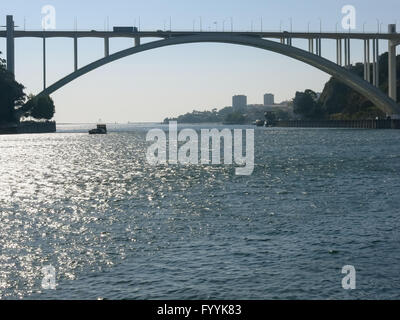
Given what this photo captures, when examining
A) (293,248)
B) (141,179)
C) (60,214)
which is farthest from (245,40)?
(293,248)

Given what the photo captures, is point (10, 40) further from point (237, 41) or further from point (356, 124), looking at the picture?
point (356, 124)

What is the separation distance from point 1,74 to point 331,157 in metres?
72.1

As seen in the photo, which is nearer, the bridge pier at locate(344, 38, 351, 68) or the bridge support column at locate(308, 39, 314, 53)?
the bridge pier at locate(344, 38, 351, 68)

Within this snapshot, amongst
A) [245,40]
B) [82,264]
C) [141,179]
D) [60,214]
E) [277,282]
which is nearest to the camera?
[277,282]

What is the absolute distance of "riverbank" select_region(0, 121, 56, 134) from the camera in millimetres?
122012

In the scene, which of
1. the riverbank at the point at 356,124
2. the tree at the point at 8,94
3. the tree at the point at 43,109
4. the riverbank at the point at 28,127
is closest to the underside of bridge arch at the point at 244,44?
the tree at the point at 8,94

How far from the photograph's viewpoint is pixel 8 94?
363ft

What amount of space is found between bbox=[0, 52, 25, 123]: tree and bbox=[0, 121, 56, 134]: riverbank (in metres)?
2.48

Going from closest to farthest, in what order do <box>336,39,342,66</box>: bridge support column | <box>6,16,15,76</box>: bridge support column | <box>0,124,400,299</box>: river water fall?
<box>0,124,400,299</box>: river water → <box>6,16,15,76</box>: bridge support column → <box>336,39,342,66</box>: bridge support column

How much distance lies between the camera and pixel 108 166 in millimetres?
53469

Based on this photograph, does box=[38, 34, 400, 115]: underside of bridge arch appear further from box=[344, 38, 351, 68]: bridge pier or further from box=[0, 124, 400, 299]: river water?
box=[0, 124, 400, 299]: river water

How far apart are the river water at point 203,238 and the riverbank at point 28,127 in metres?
87.6

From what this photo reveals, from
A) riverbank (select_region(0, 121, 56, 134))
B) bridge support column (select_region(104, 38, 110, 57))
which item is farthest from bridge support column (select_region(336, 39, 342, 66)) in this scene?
riverbank (select_region(0, 121, 56, 134))
